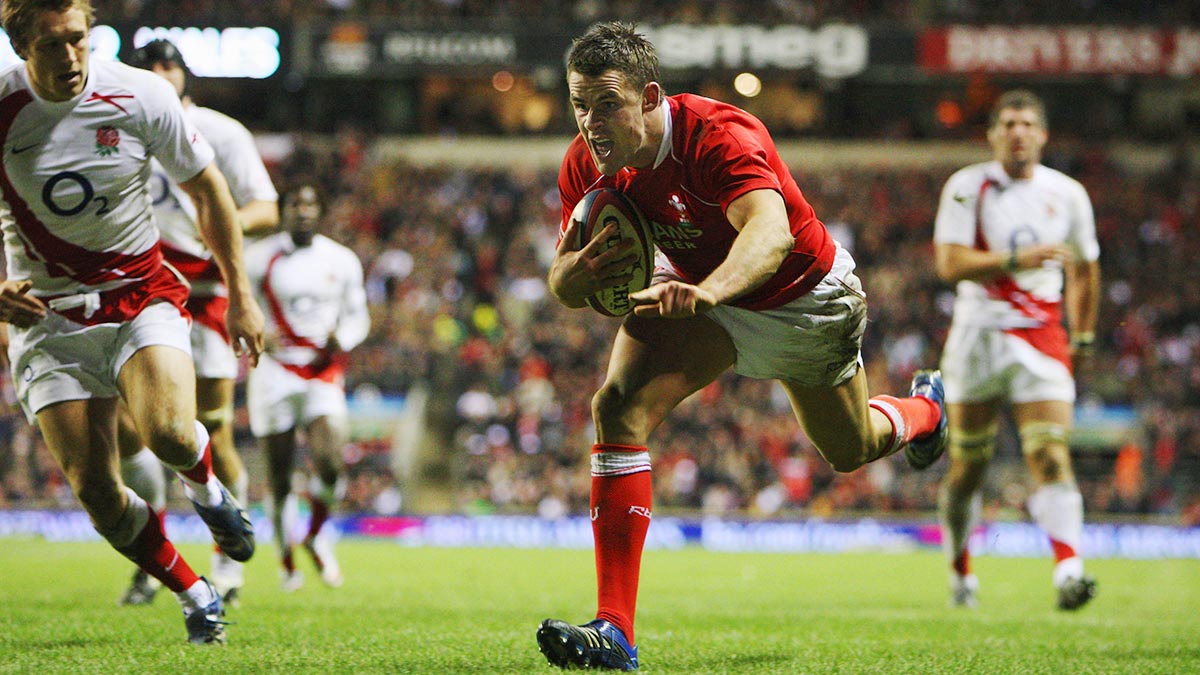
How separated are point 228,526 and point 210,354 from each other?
2278 millimetres

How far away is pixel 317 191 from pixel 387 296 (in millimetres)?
15695

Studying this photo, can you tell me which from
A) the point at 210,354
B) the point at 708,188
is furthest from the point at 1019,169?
the point at 210,354

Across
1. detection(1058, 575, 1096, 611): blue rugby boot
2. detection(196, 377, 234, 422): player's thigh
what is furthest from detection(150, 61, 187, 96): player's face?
detection(1058, 575, 1096, 611): blue rugby boot

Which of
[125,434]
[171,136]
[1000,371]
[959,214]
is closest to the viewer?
[171,136]

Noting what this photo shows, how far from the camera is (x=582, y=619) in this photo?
6547 mm

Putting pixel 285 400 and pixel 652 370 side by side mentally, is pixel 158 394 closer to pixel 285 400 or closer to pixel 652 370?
pixel 652 370

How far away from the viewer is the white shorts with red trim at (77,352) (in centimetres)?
484

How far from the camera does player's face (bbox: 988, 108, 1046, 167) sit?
7820 millimetres

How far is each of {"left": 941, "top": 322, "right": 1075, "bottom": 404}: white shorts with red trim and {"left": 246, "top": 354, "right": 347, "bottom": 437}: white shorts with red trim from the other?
427 cm

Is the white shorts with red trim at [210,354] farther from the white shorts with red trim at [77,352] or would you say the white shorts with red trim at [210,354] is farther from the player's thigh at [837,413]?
the player's thigh at [837,413]

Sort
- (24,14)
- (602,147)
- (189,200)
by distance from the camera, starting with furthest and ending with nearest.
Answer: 1. (189,200)
2. (24,14)
3. (602,147)

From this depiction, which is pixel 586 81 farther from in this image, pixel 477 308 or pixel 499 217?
pixel 499 217

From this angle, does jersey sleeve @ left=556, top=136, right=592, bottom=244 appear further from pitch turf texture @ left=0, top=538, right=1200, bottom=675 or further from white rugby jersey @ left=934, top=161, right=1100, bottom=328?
white rugby jersey @ left=934, top=161, right=1100, bottom=328

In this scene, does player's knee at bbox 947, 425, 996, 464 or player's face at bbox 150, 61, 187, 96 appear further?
player's knee at bbox 947, 425, 996, 464
